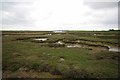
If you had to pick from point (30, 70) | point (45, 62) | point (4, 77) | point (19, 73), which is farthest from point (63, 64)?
point (4, 77)

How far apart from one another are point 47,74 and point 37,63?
361 cm

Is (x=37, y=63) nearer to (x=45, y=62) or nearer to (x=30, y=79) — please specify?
(x=45, y=62)

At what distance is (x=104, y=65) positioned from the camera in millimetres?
19328

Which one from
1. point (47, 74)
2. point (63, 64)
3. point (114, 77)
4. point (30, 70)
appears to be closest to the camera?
point (114, 77)

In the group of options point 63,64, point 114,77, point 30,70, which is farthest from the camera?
point 63,64

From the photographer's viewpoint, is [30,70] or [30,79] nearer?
[30,79]

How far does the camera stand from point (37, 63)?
20188 millimetres

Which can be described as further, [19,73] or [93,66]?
[93,66]

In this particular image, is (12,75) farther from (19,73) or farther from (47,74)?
(47,74)

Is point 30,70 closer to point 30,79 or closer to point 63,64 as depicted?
point 30,79

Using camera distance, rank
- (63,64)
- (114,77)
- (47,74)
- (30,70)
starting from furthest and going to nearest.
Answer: (63,64) < (30,70) < (47,74) < (114,77)

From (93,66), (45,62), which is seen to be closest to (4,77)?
(45,62)

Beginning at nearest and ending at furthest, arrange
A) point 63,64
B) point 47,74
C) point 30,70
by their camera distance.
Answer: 1. point 47,74
2. point 30,70
3. point 63,64

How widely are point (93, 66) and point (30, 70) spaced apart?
7447 millimetres
